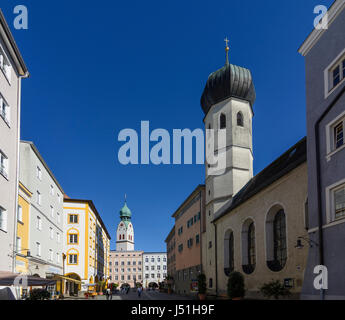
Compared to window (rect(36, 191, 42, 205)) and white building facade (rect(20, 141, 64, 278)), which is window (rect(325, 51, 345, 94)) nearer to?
white building facade (rect(20, 141, 64, 278))

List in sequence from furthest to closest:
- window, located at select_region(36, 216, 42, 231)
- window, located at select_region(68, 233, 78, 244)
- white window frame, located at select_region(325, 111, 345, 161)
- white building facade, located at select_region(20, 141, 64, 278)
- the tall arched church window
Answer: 1. window, located at select_region(68, 233, 78, 244)
2. window, located at select_region(36, 216, 42, 231)
3. white building facade, located at select_region(20, 141, 64, 278)
4. the tall arched church window
5. white window frame, located at select_region(325, 111, 345, 161)

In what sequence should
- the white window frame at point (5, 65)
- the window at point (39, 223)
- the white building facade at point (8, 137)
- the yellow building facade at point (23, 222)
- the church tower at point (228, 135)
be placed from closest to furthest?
the white building facade at point (8, 137), the white window frame at point (5, 65), the yellow building facade at point (23, 222), the window at point (39, 223), the church tower at point (228, 135)

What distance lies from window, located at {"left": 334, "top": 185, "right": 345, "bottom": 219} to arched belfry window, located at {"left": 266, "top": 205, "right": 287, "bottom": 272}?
34.3ft

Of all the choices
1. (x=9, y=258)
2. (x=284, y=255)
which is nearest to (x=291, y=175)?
(x=284, y=255)

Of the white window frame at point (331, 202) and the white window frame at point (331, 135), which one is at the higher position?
the white window frame at point (331, 135)

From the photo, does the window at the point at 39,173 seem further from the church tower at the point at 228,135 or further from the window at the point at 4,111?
the church tower at the point at 228,135

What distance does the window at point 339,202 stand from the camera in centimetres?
1529

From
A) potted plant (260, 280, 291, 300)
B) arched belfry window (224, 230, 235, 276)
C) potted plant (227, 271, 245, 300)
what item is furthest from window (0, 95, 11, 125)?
arched belfry window (224, 230, 235, 276)

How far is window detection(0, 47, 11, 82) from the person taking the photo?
22.0 m

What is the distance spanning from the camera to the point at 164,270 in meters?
154

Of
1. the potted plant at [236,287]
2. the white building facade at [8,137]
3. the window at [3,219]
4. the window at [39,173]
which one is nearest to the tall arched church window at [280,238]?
the potted plant at [236,287]

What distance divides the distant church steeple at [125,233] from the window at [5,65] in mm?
145002

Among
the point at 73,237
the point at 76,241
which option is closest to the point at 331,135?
the point at 76,241
